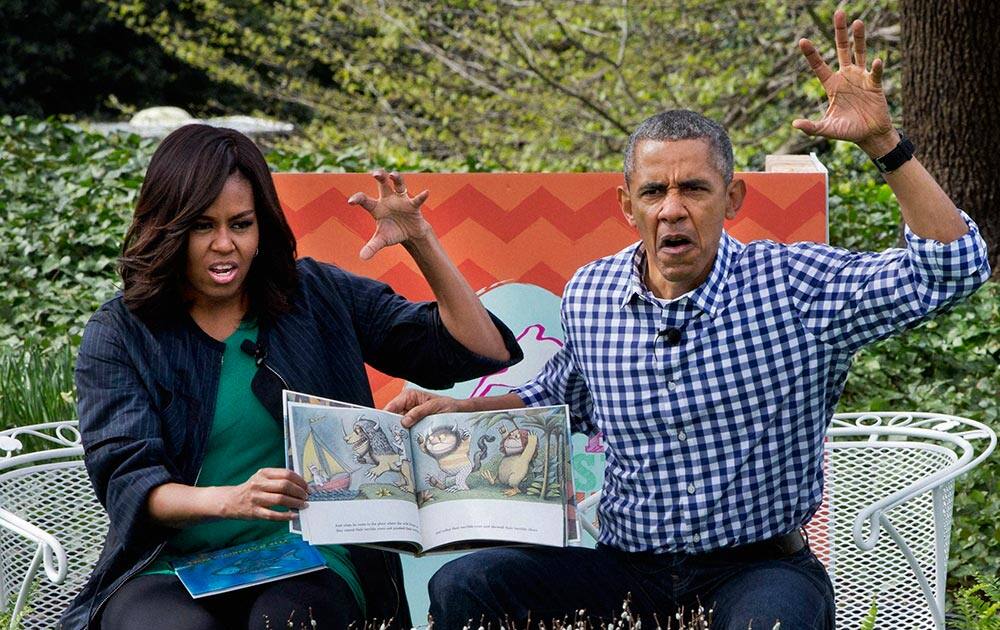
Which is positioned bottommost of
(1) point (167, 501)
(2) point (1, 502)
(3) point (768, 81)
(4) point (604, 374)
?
(2) point (1, 502)

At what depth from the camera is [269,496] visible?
275cm

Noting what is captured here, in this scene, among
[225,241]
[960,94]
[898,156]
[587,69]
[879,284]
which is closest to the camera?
[898,156]

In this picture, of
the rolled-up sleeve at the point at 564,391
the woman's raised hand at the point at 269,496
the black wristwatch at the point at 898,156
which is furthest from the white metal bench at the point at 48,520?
the black wristwatch at the point at 898,156

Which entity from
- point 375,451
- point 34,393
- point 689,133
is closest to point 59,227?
point 34,393

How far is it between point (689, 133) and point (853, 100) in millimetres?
413

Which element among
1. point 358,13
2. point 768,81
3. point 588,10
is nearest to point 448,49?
point 358,13

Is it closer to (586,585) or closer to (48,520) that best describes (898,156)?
(586,585)

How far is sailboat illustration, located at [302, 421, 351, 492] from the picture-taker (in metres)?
2.84

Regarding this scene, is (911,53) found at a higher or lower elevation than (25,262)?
higher

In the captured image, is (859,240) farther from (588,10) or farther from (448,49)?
(448,49)

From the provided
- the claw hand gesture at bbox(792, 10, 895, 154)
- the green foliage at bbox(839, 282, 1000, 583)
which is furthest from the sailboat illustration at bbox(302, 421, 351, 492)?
the green foliage at bbox(839, 282, 1000, 583)

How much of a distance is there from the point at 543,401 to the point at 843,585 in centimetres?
110

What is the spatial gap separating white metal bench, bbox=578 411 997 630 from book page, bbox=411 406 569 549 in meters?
0.46

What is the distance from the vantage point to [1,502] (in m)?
3.56
